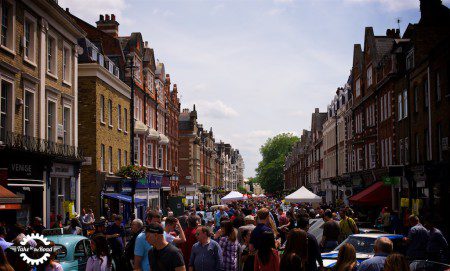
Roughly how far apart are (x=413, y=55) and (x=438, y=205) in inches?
390

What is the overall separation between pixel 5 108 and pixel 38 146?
2300mm

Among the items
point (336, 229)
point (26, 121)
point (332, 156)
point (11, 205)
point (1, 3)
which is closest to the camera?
point (336, 229)

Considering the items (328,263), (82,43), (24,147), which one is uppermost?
(82,43)

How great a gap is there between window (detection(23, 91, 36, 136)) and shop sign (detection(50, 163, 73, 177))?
2.90 meters

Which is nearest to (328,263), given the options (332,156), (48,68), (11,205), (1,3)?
(11,205)

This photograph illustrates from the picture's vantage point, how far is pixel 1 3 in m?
21.3

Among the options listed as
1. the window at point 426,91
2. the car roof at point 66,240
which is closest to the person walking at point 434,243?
the car roof at point 66,240

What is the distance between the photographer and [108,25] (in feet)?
144

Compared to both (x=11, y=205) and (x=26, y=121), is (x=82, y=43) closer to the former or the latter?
(x=26, y=121)

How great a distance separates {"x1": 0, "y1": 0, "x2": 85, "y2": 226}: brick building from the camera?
21.9 metres

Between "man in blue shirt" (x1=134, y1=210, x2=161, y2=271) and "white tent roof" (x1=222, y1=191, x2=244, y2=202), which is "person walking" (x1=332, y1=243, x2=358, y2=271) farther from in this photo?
"white tent roof" (x1=222, y1=191, x2=244, y2=202)

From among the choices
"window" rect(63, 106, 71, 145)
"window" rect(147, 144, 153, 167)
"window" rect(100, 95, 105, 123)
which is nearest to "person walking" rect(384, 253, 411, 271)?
"window" rect(63, 106, 71, 145)

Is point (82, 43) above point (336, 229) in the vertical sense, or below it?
above

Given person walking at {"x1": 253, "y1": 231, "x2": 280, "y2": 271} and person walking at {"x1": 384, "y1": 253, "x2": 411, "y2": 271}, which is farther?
person walking at {"x1": 253, "y1": 231, "x2": 280, "y2": 271}
